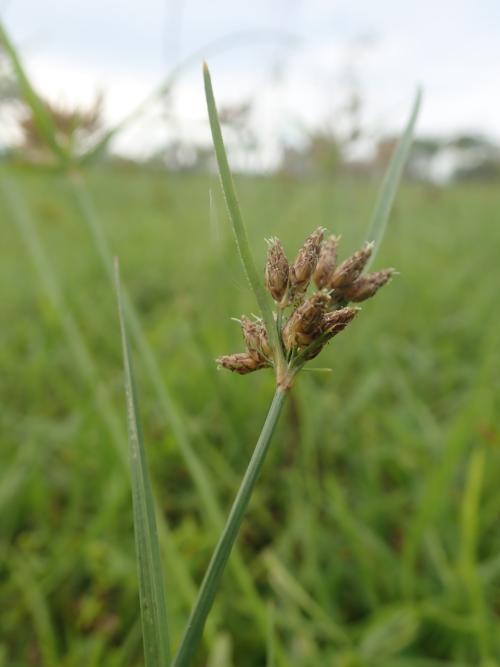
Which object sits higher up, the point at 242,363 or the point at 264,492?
the point at 242,363

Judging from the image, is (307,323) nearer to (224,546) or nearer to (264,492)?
(224,546)

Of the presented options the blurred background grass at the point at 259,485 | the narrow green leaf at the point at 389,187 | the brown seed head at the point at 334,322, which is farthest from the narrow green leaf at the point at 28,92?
the brown seed head at the point at 334,322

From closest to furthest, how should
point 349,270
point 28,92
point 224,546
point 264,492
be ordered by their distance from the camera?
point 224,546 < point 349,270 < point 28,92 < point 264,492

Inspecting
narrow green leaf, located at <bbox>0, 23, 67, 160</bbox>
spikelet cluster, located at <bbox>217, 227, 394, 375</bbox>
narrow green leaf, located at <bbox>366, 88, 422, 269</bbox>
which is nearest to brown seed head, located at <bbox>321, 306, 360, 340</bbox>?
spikelet cluster, located at <bbox>217, 227, 394, 375</bbox>

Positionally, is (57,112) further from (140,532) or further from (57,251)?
(57,251)

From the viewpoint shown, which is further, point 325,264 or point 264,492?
point 264,492

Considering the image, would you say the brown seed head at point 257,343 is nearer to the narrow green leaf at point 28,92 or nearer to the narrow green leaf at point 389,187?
the narrow green leaf at point 389,187

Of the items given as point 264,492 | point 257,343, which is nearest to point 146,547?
point 257,343
